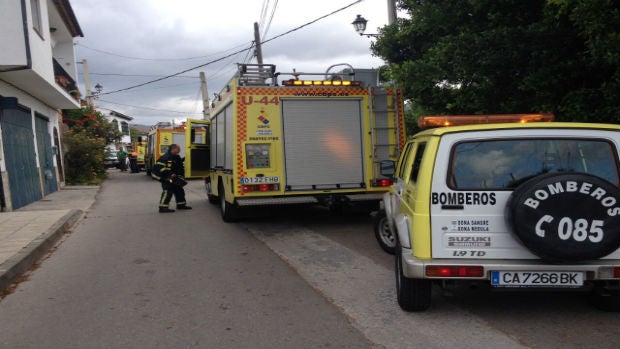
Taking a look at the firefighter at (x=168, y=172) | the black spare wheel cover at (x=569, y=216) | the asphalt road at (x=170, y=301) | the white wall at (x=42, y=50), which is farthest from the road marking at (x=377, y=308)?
the white wall at (x=42, y=50)

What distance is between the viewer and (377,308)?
178 inches

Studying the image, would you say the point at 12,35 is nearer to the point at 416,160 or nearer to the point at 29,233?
the point at 29,233

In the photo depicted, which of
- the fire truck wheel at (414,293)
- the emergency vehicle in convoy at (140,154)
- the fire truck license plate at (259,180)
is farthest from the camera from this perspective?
the emergency vehicle in convoy at (140,154)

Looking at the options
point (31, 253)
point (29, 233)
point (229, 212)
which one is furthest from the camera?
point (229, 212)

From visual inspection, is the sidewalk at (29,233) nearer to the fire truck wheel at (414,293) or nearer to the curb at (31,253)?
the curb at (31,253)

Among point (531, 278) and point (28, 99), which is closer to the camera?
point (531, 278)

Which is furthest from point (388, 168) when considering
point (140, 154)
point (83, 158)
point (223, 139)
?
point (140, 154)

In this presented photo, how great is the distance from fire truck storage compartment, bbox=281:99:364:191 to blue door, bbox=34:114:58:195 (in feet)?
36.4

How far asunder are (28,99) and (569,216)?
16004 mm

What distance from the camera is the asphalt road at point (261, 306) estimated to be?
3.85m

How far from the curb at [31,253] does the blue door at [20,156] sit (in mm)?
3532

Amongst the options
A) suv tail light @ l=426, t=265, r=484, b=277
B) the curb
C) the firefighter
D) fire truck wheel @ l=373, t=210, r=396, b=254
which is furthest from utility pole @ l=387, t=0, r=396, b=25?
suv tail light @ l=426, t=265, r=484, b=277

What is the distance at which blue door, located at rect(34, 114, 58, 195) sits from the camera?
1655 centimetres

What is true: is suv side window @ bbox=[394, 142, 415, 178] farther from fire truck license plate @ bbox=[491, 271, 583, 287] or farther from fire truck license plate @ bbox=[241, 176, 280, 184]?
fire truck license plate @ bbox=[241, 176, 280, 184]
